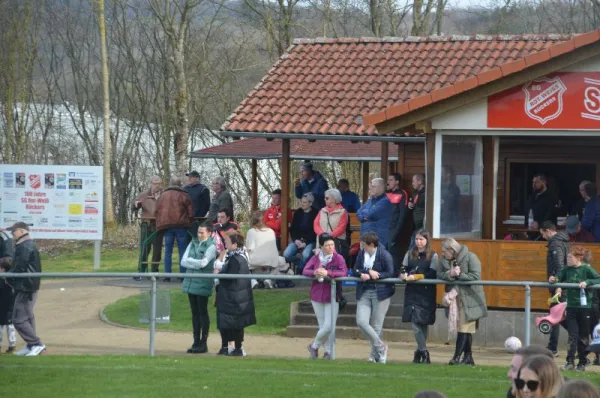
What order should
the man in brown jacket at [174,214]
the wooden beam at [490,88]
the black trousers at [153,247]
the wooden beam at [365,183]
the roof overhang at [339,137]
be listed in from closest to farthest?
the wooden beam at [490,88]
the roof overhang at [339,137]
the man in brown jacket at [174,214]
the black trousers at [153,247]
the wooden beam at [365,183]

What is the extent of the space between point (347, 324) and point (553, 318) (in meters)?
3.68

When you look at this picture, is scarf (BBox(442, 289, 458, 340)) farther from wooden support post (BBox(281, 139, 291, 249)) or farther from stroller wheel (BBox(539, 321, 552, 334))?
wooden support post (BBox(281, 139, 291, 249))


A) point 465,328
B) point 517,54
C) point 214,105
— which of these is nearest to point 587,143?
point 517,54

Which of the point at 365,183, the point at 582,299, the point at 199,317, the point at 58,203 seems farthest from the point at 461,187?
the point at 365,183

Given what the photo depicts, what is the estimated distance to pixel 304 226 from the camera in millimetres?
19078

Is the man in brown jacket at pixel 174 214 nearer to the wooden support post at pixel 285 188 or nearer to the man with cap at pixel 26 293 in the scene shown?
the wooden support post at pixel 285 188

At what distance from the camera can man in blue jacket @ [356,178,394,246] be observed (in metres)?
16.7

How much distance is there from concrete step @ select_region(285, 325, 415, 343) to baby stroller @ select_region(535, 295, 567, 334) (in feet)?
8.14

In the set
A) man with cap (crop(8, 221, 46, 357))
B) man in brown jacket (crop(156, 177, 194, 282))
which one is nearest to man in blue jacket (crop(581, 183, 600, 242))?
man with cap (crop(8, 221, 46, 357))

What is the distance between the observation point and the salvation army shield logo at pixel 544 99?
15852mm

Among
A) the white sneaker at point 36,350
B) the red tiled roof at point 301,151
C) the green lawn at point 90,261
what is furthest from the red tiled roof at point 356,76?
the white sneaker at point 36,350

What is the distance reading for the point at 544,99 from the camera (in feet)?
52.2

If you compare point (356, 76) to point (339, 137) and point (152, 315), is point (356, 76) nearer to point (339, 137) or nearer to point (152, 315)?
point (339, 137)

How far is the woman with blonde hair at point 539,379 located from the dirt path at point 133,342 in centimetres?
797
